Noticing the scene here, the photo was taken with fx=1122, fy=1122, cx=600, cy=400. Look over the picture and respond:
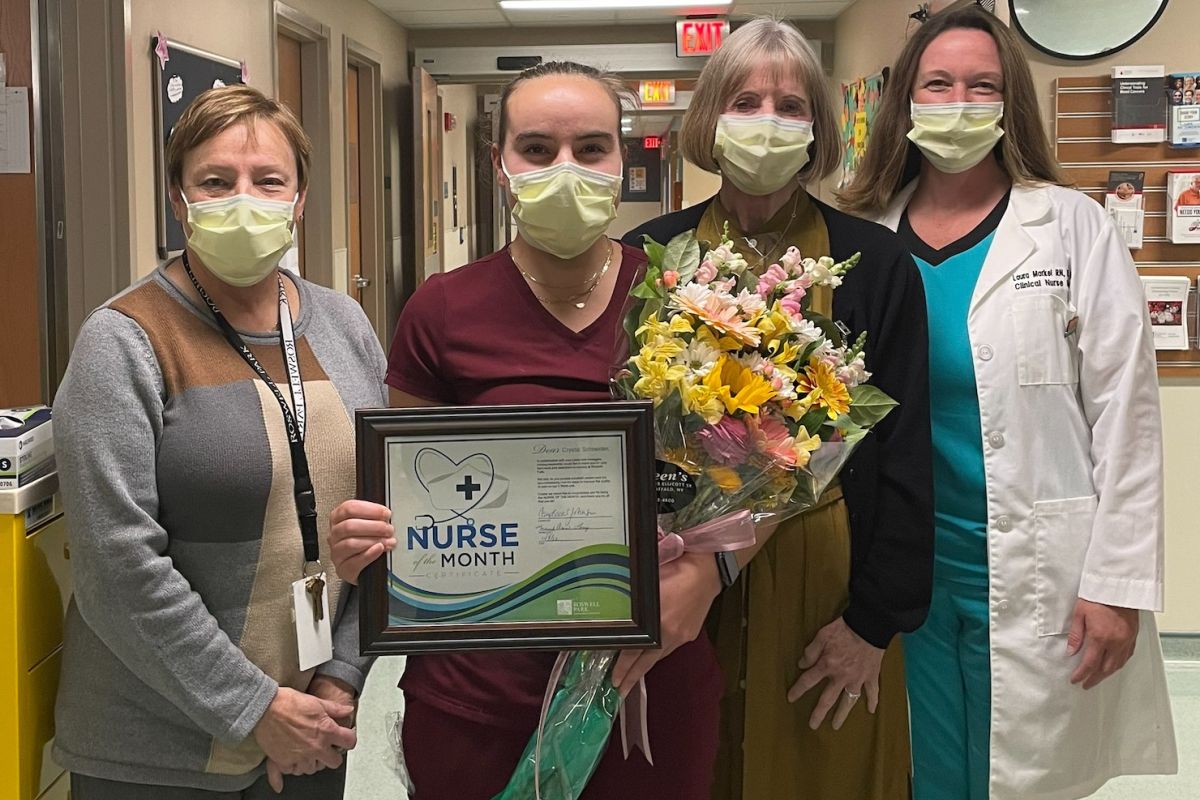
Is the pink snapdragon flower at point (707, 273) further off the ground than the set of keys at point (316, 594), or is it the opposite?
the pink snapdragon flower at point (707, 273)

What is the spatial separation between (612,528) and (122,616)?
651mm

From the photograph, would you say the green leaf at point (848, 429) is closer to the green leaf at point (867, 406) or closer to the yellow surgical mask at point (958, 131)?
the green leaf at point (867, 406)

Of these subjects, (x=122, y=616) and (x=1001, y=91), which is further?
(x=1001, y=91)

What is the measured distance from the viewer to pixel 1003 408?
179cm

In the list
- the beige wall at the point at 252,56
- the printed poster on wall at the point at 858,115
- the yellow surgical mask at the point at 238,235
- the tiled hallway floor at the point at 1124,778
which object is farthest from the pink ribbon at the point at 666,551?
the printed poster on wall at the point at 858,115

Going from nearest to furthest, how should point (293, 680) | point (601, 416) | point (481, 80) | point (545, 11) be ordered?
point (601, 416) → point (293, 680) → point (545, 11) → point (481, 80)

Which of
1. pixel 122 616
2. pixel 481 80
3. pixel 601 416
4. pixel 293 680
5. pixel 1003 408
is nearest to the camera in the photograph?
pixel 601 416

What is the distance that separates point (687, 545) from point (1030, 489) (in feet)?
2.52

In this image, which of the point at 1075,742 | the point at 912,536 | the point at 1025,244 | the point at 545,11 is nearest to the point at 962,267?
the point at 1025,244

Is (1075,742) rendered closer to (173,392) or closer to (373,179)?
(173,392)

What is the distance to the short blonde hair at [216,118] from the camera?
4.90ft

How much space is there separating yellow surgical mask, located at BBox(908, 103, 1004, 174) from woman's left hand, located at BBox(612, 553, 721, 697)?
951mm

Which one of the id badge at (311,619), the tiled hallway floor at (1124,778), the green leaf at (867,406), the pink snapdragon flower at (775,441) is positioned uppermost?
the green leaf at (867,406)

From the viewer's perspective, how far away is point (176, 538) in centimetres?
145
